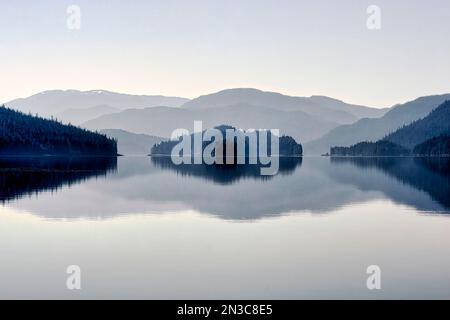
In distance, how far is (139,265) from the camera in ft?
86.5

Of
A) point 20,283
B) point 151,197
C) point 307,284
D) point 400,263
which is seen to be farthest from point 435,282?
point 151,197

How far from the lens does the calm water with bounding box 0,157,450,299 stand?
22.4 meters

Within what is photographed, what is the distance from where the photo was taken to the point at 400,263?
88.3ft

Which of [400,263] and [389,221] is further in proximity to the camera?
[389,221]

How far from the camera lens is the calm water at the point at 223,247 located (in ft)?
73.6

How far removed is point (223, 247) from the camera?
31.1m

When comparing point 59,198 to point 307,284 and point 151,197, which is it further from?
point 307,284

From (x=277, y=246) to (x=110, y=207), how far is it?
79.2ft

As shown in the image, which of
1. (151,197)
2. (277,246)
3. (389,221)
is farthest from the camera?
(151,197)
